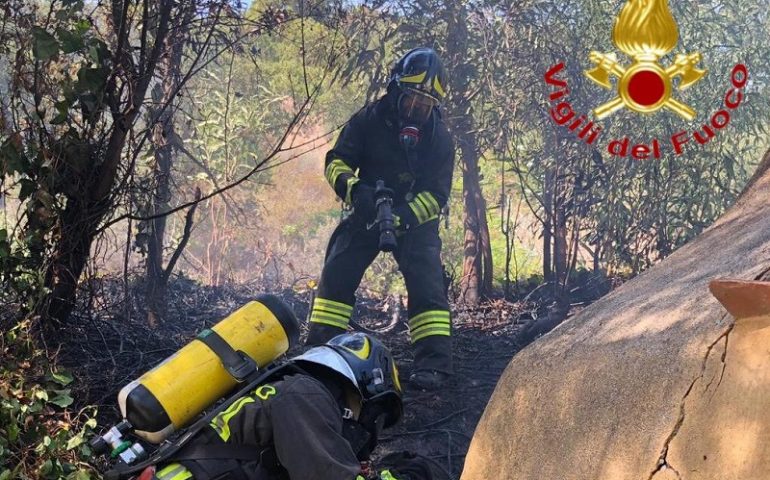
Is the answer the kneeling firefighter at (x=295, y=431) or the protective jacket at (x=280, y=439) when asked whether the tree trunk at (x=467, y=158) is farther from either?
the protective jacket at (x=280, y=439)

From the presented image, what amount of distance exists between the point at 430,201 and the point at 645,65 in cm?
207

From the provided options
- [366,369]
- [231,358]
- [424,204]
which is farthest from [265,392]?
[424,204]

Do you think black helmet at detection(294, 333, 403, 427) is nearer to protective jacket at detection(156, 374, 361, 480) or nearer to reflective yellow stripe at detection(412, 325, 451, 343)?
protective jacket at detection(156, 374, 361, 480)

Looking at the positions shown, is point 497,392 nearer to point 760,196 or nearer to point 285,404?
point 285,404

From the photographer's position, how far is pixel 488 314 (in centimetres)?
702

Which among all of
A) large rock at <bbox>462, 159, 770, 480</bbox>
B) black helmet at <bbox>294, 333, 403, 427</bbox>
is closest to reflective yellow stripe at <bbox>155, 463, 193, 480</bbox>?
black helmet at <bbox>294, 333, 403, 427</bbox>

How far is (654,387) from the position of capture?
2.24 metres

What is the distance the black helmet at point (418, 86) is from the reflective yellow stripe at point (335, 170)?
48 centimetres

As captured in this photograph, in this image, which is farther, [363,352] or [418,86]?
[418,86]

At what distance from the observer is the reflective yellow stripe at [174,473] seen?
106 inches

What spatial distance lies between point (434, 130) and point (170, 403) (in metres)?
2.93

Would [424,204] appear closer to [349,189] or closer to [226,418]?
[349,189]

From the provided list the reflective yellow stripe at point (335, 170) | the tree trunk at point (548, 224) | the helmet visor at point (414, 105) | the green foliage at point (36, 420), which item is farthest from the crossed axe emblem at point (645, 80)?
the green foliage at point (36, 420)

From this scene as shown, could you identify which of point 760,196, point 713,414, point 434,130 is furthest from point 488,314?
point 713,414
